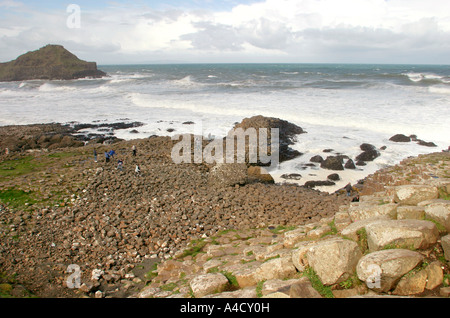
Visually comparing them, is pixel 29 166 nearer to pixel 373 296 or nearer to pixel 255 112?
pixel 373 296

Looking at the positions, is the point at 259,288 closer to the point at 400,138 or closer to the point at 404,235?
the point at 404,235

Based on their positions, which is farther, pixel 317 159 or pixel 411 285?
pixel 317 159

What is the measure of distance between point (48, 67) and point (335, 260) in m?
115

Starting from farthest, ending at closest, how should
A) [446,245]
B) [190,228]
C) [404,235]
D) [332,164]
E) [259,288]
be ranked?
[332,164] < [190,228] < [259,288] < [404,235] < [446,245]

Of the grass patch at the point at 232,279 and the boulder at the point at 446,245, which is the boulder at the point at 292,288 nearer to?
the grass patch at the point at 232,279

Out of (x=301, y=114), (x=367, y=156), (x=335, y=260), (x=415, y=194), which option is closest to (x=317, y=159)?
(x=367, y=156)

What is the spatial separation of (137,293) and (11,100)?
53.7m

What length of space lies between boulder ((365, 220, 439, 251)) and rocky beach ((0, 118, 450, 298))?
0.9 inches

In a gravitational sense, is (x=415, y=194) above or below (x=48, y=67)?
below

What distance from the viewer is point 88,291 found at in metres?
8.66

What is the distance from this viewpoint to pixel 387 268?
4996 mm

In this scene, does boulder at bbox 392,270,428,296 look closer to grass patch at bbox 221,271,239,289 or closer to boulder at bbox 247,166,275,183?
grass patch at bbox 221,271,239,289

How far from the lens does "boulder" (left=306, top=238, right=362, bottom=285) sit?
5520 mm

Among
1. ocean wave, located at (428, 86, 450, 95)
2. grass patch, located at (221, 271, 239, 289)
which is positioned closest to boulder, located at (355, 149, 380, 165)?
grass patch, located at (221, 271, 239, 289)
